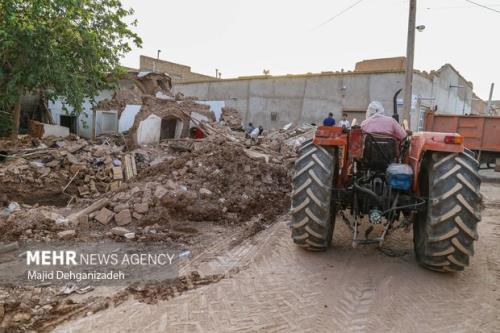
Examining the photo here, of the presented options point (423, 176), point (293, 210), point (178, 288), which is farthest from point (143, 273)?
point (423, 176)

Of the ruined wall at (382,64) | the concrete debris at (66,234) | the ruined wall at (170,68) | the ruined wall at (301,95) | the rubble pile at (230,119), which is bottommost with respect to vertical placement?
the concrete debris at (66,234)

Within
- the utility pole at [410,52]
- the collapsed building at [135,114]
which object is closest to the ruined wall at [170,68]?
the collapsed building at [135,114]

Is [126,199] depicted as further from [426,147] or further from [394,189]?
[426,147]

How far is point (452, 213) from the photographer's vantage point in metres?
3.78

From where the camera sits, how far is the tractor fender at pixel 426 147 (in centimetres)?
397

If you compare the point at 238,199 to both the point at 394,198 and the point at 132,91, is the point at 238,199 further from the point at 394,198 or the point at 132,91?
the point at 132,91

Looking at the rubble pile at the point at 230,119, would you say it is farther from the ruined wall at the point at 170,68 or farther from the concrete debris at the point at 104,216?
the ruined wall at the point at 170,68

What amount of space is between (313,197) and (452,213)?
4.69ft

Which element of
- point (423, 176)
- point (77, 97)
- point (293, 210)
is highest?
point (77, 97)

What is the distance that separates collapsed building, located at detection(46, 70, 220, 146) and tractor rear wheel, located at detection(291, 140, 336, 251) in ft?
32.5

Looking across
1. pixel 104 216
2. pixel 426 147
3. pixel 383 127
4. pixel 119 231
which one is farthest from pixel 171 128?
pixel 426 147

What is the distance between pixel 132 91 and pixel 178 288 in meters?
17.8

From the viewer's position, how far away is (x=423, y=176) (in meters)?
4.54

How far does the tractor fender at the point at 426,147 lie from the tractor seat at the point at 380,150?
0.23m
